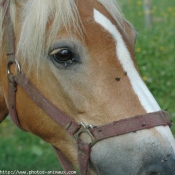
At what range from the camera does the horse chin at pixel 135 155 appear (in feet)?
6.39

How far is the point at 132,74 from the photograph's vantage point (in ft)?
6.93

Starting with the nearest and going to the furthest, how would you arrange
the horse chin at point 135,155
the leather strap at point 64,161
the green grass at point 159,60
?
the horse chin at point 135,155 < the leather strap at point 64,161 < the green grass at point 159,60

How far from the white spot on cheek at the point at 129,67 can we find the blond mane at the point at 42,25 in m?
0.13

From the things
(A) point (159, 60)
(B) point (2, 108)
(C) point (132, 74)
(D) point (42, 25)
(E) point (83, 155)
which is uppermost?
(D) point (42, 25)

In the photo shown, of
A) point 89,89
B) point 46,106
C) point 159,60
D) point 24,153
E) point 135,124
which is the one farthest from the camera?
point 159,60

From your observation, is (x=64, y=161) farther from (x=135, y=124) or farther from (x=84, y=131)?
(x=135, y=124)

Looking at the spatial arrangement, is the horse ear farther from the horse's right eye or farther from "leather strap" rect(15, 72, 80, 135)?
the horse's right eye

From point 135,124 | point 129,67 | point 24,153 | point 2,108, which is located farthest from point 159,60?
point 135,124

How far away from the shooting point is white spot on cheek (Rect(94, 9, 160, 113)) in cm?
204

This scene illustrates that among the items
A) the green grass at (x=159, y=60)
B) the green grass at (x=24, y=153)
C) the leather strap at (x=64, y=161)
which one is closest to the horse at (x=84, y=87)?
the leather strap at (x=64, y=161)

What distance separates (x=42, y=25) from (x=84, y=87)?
15.4 inches

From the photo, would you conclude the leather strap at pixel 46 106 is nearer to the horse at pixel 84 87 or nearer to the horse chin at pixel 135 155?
the horse at pixel 84 87

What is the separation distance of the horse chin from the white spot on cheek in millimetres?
145

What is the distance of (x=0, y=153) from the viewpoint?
468 centimetres
